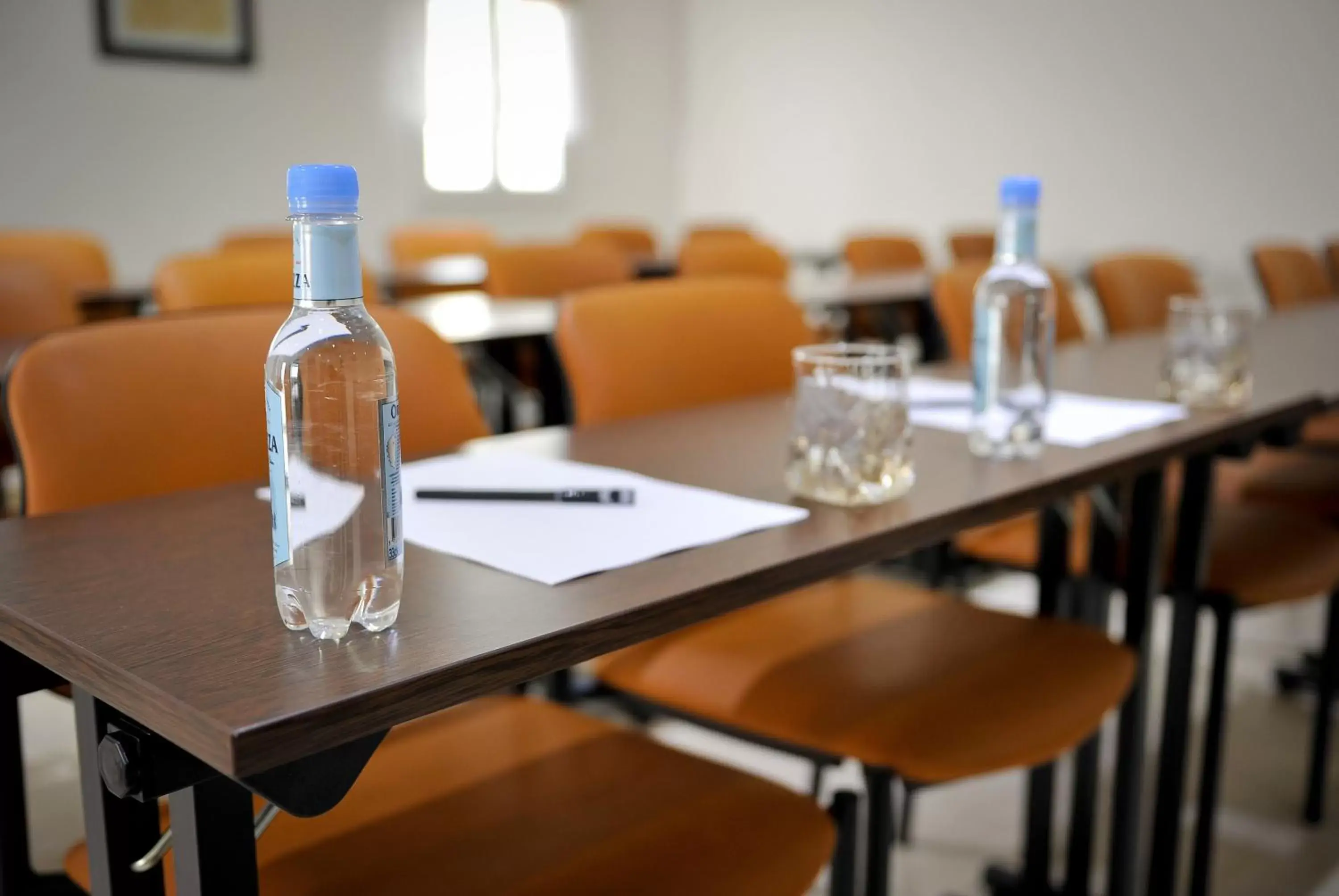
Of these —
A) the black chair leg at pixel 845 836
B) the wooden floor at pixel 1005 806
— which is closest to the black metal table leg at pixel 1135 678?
the wooden floor at pixel 1005 806

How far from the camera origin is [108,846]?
0.71 metres

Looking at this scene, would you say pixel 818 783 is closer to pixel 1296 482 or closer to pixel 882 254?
pixel 1296 482

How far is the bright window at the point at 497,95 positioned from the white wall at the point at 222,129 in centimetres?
11

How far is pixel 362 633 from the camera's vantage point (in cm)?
62

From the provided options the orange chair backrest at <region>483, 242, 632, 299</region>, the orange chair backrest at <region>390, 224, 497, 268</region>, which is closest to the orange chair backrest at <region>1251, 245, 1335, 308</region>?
the orange chair backrest at <region>483, 242, 632, 299</region>

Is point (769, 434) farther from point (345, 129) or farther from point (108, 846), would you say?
point (345, 129)

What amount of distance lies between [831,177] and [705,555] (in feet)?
22.8

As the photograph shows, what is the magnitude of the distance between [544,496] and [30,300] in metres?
2.54

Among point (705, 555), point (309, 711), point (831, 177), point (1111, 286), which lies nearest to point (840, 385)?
point (705, 555)

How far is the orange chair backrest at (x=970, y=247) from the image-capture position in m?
5.23

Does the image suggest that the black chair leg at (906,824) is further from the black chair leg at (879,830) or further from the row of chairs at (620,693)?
the black chair leg at (879,830)

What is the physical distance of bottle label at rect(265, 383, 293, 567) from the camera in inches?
24.1

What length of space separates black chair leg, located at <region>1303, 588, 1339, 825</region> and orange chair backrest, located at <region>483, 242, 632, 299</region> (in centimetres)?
196

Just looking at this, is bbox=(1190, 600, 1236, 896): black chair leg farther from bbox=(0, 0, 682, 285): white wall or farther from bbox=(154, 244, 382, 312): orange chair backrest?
bbox=(0, 0, 682, 285): white wall
